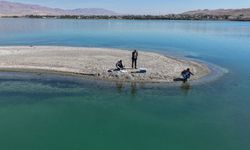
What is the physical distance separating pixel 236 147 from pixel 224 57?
2993 centimetres

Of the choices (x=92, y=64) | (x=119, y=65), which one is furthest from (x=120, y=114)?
(x=92, y=64)

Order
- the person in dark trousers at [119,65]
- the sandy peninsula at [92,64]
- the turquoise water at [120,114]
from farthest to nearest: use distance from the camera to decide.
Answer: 1. the person in dark trousers at [119,65]
2. the sandy peninsula at [92,64]
3. the turquoise water at [120,114]

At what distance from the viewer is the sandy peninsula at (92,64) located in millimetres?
30922

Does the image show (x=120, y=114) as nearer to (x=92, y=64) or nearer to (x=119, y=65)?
(x=119, y=65)

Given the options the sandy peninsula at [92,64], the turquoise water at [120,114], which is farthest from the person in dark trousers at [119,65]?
the turquoise water at [120,114]

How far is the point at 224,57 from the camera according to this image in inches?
1804

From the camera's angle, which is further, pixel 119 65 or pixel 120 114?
pixel 119 65

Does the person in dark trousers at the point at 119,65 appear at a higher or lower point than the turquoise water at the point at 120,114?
higher

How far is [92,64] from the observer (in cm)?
3547

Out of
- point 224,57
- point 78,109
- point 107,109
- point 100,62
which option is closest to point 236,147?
point 107,109

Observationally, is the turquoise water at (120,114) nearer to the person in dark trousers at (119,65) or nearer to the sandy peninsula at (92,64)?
the sandy peninsula at (92,64)

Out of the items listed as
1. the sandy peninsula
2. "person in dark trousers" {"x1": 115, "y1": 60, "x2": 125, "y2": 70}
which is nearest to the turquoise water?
the sandy peninsula

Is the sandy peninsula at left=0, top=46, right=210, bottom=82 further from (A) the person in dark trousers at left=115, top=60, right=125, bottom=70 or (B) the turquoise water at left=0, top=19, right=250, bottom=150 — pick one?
(B) the turquoise water at left=0, top=19, right=250, bottom=150

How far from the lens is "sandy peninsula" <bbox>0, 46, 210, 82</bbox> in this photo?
101ft
